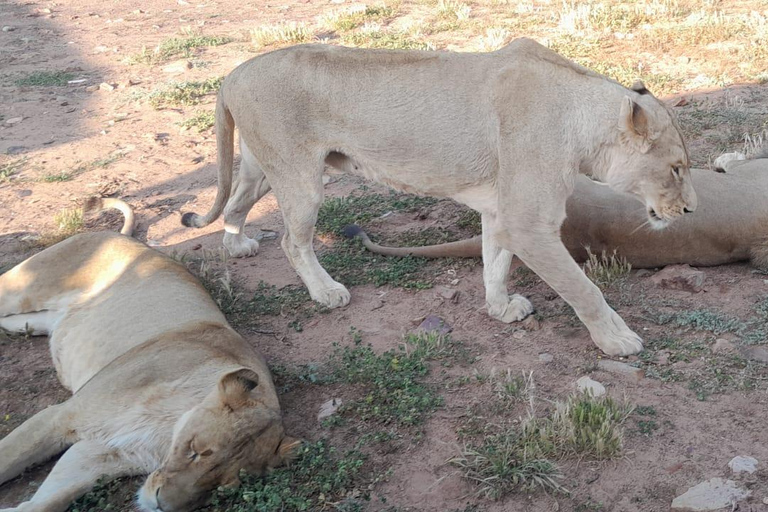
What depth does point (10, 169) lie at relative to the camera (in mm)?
7723

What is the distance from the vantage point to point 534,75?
179 inches

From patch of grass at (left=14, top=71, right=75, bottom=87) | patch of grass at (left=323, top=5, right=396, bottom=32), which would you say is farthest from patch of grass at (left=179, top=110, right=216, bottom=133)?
patch of grass at (left=323, top=5, right=396, bottom=32)

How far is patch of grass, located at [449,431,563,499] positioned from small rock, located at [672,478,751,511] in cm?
48

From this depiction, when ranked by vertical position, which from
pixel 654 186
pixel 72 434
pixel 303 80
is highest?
pixel 303 80

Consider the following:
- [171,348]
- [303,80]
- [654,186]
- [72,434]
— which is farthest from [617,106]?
[72,434]

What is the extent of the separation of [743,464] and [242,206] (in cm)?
368

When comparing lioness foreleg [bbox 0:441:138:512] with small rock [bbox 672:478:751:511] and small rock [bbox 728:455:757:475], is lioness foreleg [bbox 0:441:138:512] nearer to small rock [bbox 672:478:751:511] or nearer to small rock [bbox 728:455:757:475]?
small rock [bbox 672:478:751:511]

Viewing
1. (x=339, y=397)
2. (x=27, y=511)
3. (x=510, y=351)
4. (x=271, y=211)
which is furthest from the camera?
(x=271, y=211)

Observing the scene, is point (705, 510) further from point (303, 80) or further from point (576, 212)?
point (303, 80)

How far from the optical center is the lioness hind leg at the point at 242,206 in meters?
5.86

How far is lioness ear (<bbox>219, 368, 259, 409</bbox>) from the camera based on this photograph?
3416 mm

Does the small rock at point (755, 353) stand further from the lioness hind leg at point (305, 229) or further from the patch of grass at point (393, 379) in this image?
the lioness hind leg at point (305, 229)

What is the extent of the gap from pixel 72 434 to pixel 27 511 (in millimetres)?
416

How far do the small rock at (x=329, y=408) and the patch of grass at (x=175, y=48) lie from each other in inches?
288
